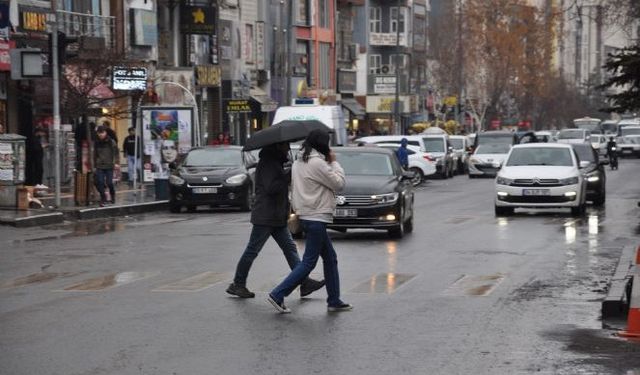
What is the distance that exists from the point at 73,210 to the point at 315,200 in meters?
16.9

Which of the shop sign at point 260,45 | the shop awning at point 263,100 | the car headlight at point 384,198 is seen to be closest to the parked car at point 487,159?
the shop awning at point 263,100

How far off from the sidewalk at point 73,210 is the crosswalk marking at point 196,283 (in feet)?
34.4

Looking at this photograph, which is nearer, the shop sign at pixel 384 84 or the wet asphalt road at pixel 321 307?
the wet asphalt road at pixel 321 307

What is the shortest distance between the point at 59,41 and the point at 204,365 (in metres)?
20.8

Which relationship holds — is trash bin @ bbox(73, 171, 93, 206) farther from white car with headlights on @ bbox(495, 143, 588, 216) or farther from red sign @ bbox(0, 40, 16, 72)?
white car with headlights on @ bbox(495, 143, 588, 216)

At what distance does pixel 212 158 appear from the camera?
34781 mm

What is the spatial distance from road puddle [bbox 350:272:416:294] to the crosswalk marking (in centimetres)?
166

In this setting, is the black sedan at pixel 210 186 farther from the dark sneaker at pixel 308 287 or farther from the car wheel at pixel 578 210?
the dark sneaker at pixel 308 287

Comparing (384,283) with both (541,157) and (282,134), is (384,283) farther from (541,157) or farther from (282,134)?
(541,157)

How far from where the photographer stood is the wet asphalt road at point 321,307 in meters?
11.4

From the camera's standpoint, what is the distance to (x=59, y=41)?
31.0 metres

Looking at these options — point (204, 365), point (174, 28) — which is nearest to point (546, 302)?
point (204, 365)

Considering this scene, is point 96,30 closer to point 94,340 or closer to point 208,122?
point 208,122

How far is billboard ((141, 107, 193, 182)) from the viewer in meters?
38.8
